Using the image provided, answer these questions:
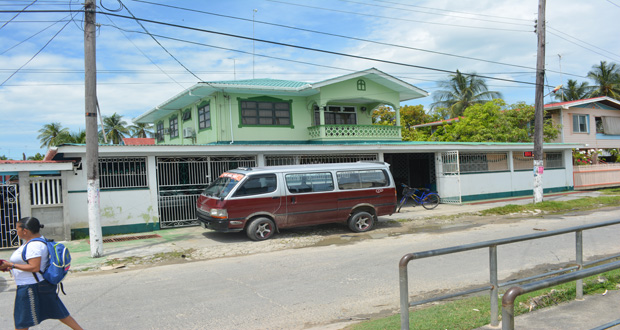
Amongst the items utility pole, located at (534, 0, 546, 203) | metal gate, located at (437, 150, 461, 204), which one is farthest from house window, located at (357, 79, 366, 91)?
utility pole, located at (534, 0, 546, 203)

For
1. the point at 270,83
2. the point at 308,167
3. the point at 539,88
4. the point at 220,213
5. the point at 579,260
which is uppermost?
the point at 270,83

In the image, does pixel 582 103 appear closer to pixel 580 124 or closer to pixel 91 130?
pixel 580 124

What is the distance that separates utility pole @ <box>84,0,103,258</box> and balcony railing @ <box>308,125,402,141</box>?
11897 millimetres

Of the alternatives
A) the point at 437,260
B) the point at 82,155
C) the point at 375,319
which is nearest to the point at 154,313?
the point at 375,319

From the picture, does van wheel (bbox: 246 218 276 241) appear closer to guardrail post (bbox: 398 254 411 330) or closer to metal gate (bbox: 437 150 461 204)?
guardrail post (bbox: 398 254 411 330)

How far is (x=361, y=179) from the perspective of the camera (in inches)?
486

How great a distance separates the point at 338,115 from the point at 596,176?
16.4 m

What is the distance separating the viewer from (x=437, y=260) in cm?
823

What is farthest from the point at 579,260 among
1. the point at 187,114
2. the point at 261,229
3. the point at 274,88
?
the point at 187,114

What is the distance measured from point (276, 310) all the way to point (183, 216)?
931 centimetres

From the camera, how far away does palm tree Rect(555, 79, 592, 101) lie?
44.9 metres

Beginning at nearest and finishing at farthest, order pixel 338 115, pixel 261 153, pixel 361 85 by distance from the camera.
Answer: pixel 261 153 < pixel 361 85 < pixel 338 115

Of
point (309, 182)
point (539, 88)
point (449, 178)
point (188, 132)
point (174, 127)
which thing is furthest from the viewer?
point (174, 127)

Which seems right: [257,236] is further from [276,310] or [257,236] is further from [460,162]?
[460,162]
